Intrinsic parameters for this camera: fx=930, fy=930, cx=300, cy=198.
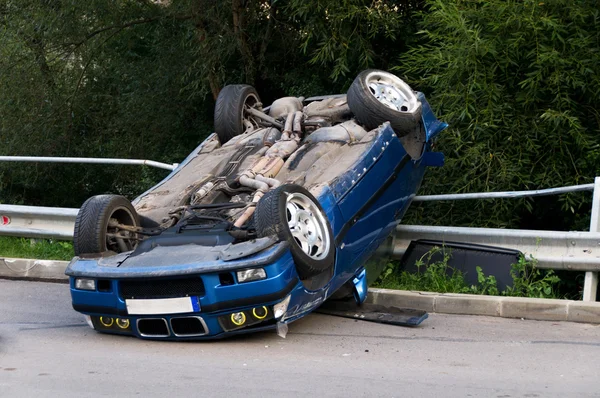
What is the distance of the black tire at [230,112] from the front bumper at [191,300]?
2.68m

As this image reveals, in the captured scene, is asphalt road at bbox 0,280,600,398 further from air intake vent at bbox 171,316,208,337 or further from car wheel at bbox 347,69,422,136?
car wheel at bbox 347,69,422,136

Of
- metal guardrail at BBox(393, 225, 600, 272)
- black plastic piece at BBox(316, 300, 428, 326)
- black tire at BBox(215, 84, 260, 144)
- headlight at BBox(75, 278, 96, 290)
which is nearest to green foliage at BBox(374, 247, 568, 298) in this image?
metal guardrail at BBox(393, 225, 600, 272)

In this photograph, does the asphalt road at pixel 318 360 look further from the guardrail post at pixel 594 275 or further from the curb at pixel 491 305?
the guardrail post at pixel 594 275

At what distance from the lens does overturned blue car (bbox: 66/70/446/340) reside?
6.23m

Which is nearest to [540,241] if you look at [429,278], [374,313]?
[429,278]

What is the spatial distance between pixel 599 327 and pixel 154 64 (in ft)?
28.1

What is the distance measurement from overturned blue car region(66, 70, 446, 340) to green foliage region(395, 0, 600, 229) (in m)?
0.94

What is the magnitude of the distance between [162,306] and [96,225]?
90 cm

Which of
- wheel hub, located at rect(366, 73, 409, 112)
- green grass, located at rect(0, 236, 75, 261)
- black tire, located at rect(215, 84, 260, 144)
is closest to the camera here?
wheel hub, located at rect(366, 73, 409, 112)

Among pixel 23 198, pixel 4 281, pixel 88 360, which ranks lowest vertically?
pixel 23 198

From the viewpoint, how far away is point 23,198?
598 inches

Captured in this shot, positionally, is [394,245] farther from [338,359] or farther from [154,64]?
[154,64]

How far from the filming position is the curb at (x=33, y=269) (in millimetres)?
9078

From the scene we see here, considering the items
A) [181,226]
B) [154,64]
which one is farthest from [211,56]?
[181,226]
